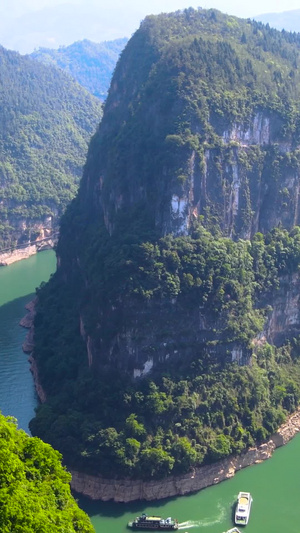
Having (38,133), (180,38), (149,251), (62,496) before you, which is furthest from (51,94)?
(62,496)

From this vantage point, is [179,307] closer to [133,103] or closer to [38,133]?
[133,103]

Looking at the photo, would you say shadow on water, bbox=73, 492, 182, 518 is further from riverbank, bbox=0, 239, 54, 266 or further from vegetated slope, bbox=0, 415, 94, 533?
riverbank, bbox=0, 239, 54, 266

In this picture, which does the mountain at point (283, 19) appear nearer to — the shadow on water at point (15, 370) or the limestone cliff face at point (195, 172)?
the limestone cliff face at point (195, 172)

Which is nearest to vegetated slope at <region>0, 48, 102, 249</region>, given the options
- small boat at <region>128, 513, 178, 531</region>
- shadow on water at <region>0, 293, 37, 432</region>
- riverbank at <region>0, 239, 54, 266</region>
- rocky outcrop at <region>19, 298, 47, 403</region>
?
riverbank at <region>0, 239, 54, 266</region>

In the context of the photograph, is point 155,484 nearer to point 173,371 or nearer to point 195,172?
point 173,371

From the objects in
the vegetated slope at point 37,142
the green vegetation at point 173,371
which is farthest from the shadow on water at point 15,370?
the vegetated slope at point 37,142

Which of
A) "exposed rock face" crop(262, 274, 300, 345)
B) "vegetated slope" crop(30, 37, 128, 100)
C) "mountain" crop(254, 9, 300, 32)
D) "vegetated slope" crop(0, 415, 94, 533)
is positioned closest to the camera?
"vegetated slope" crop(0, 415, 94, 533)
